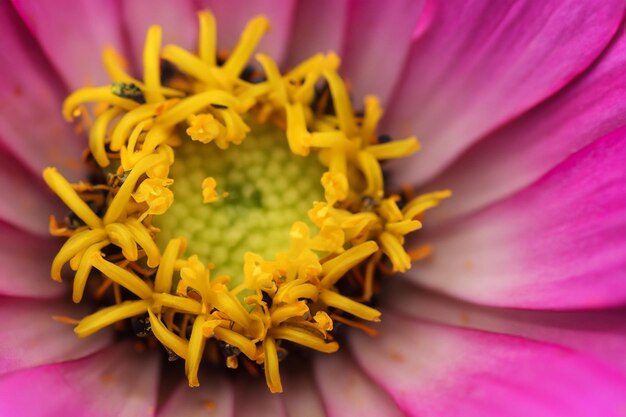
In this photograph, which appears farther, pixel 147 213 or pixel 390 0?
pixel 390 0

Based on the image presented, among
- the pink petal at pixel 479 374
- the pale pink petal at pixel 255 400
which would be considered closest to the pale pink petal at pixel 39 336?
the pale pink petal at pixel 255 400

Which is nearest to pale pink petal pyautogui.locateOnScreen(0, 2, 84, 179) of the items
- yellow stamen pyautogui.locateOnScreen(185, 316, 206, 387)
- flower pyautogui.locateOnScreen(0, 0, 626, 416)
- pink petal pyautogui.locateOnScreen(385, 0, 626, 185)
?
flower pyautogui.locateOnScreen(0, 0, 626, 416)

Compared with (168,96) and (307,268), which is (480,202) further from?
(168,96)

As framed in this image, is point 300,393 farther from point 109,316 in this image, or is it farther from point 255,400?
point 109,316

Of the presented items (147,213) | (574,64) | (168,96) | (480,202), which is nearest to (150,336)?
(147,213)

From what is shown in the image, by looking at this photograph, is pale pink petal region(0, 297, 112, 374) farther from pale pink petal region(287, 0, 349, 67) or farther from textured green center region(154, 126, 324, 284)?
pale pink petal region(287, 0, 349, 67)

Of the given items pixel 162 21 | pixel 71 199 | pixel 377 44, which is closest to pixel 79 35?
pixel 162 21

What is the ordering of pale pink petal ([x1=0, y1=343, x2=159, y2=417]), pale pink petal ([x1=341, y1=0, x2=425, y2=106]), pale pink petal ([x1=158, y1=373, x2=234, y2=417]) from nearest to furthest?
pale pink petal ([x1=0, y1=343, x2=159, y2=417])
pale pink petal ([x1=158, y1=373, x2=234, y2=417])
pale pink petal ([x1=341, y1=0, x2=425, y2=106])
